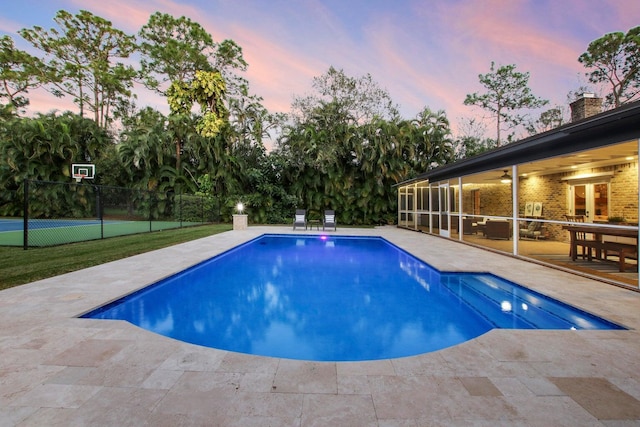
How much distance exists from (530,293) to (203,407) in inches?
197

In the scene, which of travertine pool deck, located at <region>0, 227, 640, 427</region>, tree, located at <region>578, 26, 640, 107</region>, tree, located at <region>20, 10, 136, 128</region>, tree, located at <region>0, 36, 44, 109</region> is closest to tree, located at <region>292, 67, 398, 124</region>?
tree, located at <region>20, 10, 136, 128</region>

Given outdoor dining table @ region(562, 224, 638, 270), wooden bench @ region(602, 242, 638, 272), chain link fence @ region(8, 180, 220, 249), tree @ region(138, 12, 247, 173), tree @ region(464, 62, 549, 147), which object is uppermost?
tree @ region(138, 12, 247, 173)

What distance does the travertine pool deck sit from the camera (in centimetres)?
195

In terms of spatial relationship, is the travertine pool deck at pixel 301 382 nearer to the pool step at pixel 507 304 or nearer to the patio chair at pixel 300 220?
the pool step at pixel 507 304

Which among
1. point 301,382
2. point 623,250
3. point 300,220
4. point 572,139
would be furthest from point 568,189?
point 301,382

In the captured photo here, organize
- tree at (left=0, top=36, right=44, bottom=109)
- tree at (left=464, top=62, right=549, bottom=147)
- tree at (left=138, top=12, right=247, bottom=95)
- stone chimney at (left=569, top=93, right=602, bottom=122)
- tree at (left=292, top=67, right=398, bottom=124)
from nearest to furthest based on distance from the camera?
stone chimney at (left=569, top=93, right=602, bottom=122) < tree at (left=292, top=67, right=398, bottom=124) < tree at (left=0, top=36, right=44, bottom=109) < tree at (left=138, top=12, right=247, bottom=95) < tree at (left=464, top=62, right=549, bottom=147)

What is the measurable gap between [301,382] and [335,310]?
250 centimetres

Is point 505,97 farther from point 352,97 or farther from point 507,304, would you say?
point 507,304

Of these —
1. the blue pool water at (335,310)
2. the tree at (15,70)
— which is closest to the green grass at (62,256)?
the blue pool water at (335,310)

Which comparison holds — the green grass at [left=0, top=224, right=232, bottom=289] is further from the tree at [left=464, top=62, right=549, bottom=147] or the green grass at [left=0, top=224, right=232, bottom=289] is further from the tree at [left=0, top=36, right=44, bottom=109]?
the tree at [left=464, top=62, right=549, bottom=147]

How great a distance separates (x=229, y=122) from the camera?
63.0 ft

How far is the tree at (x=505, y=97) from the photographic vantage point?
24484 millimetres

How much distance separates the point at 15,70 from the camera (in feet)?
77.8

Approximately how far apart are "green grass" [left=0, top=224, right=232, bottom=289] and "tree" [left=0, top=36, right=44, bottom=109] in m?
22.2
